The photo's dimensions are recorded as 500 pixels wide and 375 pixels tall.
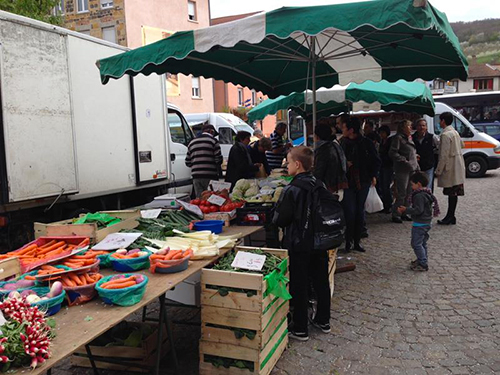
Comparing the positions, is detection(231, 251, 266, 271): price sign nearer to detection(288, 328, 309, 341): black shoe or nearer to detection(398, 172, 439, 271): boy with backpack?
detection(288, 328, 309, 341): black shoe

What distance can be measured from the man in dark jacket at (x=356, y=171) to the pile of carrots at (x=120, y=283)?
14.4ft

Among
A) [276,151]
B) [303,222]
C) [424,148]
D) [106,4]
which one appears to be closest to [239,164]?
[276,151]

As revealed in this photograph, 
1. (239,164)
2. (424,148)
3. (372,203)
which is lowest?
(372,203)

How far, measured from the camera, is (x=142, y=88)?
24.8ft

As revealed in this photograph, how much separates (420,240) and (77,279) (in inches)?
171

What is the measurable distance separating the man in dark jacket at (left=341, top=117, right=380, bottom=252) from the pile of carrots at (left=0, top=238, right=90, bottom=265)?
13.4 ft

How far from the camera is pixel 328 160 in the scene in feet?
19.2

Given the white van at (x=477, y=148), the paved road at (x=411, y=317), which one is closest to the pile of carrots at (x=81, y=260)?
the paved road at (x=411, y=317)

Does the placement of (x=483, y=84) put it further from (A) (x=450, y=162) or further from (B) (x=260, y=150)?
(B) (x=260, y=150)

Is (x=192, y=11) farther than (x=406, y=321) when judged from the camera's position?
Yes

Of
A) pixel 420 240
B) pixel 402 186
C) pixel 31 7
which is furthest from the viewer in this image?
pixel 31 7

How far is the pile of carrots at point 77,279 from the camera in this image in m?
2.79

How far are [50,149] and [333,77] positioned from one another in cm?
510

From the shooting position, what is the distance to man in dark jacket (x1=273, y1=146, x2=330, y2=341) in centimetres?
381
